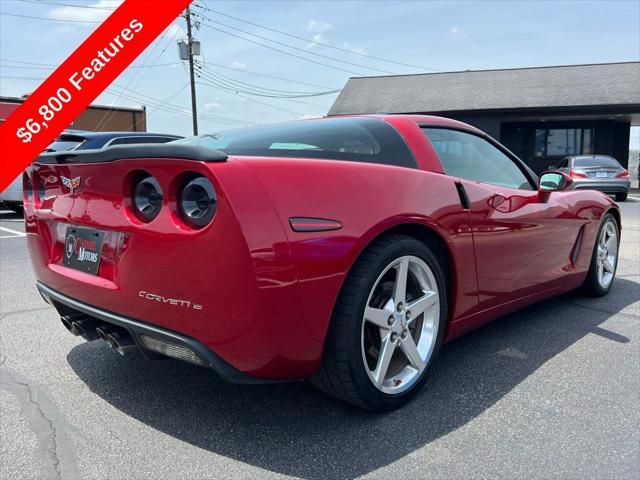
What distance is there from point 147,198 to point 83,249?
45cm

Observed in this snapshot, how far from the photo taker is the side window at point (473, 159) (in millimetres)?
2850

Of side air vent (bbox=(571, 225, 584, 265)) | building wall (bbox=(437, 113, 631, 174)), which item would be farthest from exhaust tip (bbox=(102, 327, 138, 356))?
building wall (bbox=(437, 113, 631, 174))

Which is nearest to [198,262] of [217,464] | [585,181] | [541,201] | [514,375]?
[217,464]

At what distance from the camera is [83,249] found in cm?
228

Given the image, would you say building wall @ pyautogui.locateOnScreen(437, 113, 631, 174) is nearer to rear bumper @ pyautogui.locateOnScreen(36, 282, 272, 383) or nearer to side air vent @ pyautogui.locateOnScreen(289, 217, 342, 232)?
side air vent @ pyautogui.locateOnScreen(289, 217, 342, 232)

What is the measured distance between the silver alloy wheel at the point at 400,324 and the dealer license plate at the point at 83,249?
1128 mm

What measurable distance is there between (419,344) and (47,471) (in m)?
1.59

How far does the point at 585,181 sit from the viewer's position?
14.1m

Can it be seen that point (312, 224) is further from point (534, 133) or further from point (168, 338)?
point (534, 133)

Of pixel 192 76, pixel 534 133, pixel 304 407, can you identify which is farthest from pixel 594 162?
pixel 192 76

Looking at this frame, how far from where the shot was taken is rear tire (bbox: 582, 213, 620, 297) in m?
4.17

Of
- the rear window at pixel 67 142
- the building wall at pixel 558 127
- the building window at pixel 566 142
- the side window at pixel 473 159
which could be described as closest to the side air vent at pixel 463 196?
the side window at pixel 473 159

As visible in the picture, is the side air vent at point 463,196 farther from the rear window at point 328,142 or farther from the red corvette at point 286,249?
the rear window at point 328,142

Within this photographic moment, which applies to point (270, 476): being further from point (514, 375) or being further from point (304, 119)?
point (304, 119)
